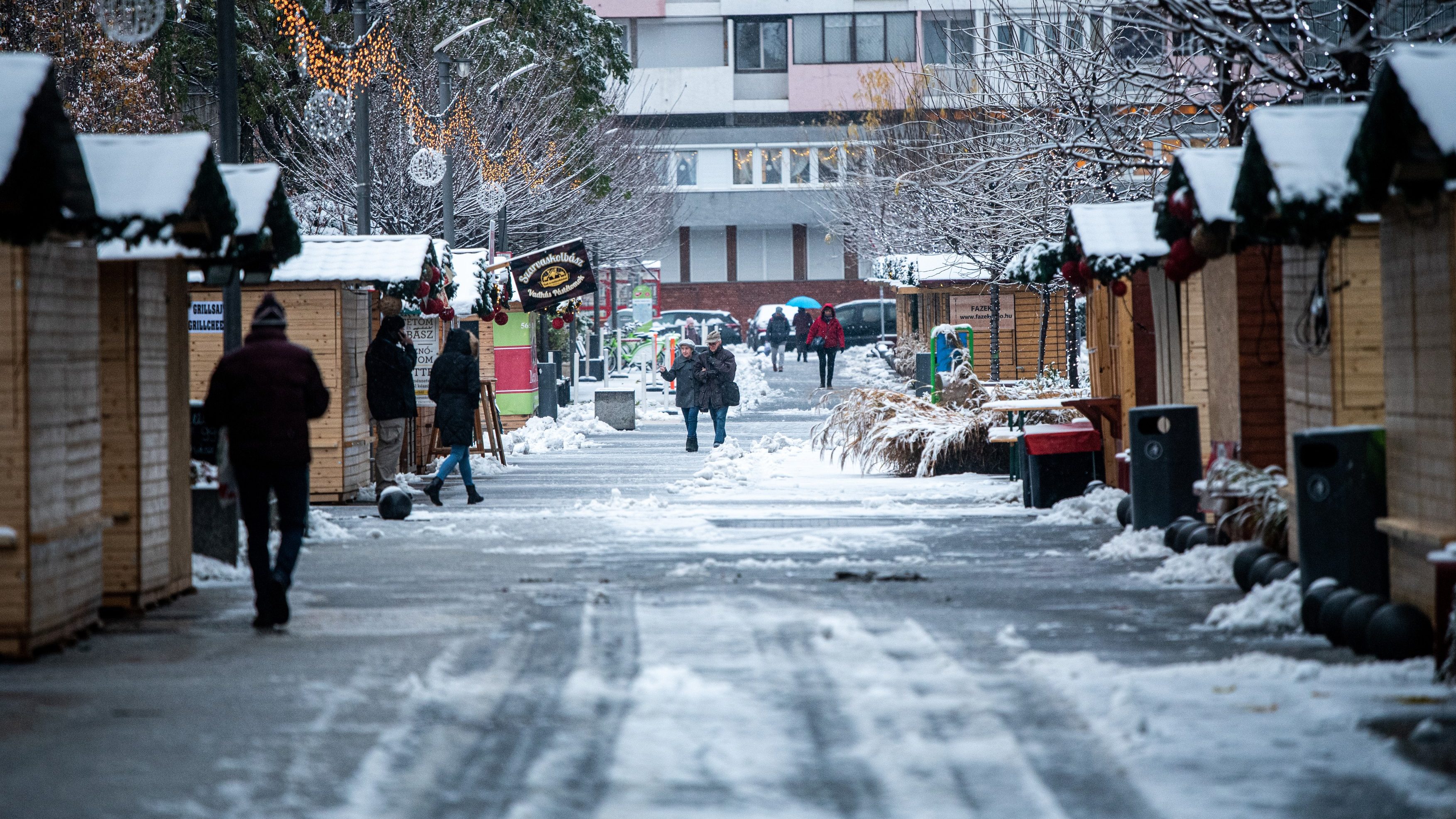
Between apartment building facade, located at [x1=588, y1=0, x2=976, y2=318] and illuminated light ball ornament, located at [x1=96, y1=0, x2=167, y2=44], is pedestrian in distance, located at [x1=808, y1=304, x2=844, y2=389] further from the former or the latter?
illuminated light ball ornament, located at [x1=96, y1=0, x2=167, y2=44]

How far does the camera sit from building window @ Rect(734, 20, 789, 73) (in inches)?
2817

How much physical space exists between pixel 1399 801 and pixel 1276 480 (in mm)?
5711

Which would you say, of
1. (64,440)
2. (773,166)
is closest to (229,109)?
(64,440)

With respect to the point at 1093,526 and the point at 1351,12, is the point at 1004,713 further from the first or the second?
the point at 1351,12

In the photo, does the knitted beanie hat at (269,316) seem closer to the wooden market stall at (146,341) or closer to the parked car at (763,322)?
the wooden market stall at (146,341)

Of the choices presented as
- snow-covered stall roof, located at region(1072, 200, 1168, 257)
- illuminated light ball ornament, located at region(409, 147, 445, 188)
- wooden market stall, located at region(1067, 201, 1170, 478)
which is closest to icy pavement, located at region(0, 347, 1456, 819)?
wooden market stall, located at region(1067, 201, 1170, 478)

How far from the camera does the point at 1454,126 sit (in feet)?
23.5

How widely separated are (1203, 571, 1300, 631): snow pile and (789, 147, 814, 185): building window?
6113 cm

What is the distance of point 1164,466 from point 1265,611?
12.8 ft

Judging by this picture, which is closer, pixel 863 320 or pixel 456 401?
pixel 456 401

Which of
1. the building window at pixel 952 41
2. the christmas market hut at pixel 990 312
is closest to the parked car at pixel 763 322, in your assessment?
the building window at pixel 952 41

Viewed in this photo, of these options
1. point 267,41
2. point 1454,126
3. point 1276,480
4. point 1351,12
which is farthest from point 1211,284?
point 267,41

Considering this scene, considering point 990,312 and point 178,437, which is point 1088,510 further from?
point 990,312

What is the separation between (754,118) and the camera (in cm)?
7419
